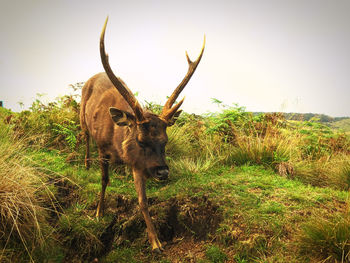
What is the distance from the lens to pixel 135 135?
3430 mm

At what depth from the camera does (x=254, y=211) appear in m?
3.57

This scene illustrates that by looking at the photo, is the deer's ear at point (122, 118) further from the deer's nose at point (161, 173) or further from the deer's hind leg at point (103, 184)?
the deer's hind leg at point (103, 184)

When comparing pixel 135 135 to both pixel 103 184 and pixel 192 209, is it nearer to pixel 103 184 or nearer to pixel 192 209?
pixel 103 184

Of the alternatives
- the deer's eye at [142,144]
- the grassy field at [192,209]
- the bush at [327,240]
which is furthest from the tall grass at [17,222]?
the bush at [327,240]

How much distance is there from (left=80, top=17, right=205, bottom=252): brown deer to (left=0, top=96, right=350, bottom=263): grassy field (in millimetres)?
469

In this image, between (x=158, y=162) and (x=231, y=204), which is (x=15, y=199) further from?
(x=231, y=204)

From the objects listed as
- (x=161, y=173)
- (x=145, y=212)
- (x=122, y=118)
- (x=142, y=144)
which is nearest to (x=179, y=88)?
(x=122, y=118)

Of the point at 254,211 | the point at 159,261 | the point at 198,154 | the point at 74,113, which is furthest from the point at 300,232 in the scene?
the point at 74,113

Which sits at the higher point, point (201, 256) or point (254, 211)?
point (254, 211)

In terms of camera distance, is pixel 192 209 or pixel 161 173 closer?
pixel 161 173

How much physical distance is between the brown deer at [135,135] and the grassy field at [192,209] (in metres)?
0.47

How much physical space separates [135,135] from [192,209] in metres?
1.43

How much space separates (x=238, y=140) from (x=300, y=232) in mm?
3476

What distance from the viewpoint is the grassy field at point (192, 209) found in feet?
9.54
